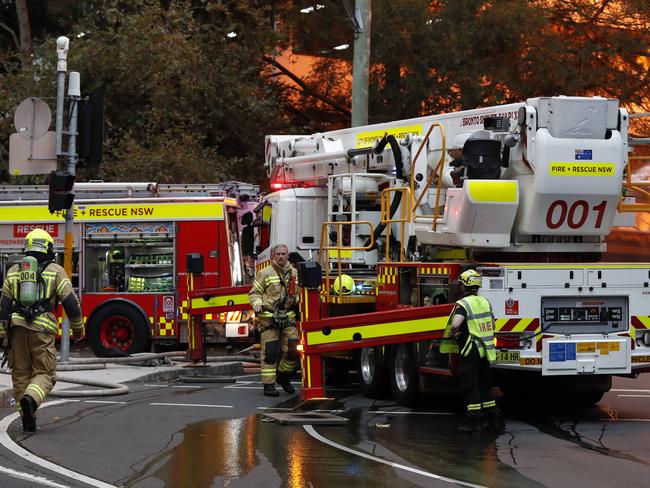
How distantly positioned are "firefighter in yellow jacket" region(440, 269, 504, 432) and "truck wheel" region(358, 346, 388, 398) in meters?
2.55

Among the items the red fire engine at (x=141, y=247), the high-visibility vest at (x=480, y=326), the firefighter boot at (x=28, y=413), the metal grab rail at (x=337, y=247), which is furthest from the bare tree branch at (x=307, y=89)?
the firefighter boot at (x=28, y=413)

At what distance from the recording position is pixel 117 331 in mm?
19375

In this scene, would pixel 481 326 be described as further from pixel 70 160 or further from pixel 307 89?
pixel 307 89

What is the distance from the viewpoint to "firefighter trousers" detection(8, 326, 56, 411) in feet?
35.5

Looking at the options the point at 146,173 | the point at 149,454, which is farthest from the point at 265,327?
the point at 146,173

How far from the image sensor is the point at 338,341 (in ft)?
40.3

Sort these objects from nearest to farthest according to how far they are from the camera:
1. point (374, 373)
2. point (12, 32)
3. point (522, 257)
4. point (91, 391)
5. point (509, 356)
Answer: point (509, 356), point (522, 257), point (91, 391), point (374, 373), point (12, 32)

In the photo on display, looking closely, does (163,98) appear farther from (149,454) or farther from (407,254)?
(149,454)

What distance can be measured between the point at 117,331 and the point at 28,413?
29.1 feet


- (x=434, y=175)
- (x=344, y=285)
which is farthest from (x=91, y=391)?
(x=434, y=175)

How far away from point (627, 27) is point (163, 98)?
980cm

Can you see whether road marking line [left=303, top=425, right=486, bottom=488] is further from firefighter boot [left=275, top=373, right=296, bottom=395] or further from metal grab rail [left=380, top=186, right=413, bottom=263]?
metal grab rail [left=380, top=186, right=413, bottom=263]

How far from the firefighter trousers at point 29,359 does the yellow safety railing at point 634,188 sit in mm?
5899

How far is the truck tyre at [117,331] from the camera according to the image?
19.0 metres
